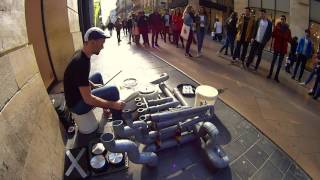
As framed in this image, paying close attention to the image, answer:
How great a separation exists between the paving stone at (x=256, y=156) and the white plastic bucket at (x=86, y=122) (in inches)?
103

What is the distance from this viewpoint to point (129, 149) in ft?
11.1

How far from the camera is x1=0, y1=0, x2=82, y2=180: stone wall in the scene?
2551 millimetres

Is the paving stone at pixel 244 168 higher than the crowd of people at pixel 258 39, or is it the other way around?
the crowd of people at pixel 258 39

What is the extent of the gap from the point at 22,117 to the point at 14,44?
975 mm

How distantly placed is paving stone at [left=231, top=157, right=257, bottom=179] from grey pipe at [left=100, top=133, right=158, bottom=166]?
48.5 inches

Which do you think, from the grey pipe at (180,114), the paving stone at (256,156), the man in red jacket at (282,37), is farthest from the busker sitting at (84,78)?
the man in red jacket at (282,37)

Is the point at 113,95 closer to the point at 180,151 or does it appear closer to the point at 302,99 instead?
the point at 180,151

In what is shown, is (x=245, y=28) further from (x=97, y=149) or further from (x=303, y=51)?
(x=97, y=149)

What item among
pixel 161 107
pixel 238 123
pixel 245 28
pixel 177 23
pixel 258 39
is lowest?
pixel 238 123

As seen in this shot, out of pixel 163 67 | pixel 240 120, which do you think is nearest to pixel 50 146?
pixel 240 120

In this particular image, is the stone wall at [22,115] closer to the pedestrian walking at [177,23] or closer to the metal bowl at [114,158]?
the metal bowl at [114,158]

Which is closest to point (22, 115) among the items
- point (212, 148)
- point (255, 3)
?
point (212, 148)

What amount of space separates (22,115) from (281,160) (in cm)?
380

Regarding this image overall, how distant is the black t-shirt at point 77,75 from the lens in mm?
3686
